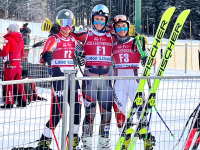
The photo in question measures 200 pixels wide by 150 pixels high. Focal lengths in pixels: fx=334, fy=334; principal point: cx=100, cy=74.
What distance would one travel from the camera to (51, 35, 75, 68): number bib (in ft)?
14.1

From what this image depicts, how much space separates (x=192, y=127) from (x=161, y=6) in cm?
4197

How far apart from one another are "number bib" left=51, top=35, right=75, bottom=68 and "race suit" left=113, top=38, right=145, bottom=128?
615mm

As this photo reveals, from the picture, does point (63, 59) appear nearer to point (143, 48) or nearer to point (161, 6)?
point (143, 48)

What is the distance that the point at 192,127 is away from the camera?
4.10m

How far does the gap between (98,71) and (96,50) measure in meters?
0.27

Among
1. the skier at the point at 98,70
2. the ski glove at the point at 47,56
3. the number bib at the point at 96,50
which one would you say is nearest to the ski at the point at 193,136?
the skier at the point at 98,70

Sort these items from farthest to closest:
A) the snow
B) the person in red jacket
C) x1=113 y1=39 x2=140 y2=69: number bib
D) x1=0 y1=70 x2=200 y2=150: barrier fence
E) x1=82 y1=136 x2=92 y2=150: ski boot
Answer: the person in red jacket, x1=113 y1=39 x2=140 y2=69: number bib, x1=82 y1=136 x2=92 y2=150: ski boot, the snow, x1=0 y1=70 x2=200 y2=150: barrier fence

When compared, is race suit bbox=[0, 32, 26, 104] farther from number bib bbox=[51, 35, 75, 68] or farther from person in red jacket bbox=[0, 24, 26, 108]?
number bib bbox=[51, 35, 75, 68]

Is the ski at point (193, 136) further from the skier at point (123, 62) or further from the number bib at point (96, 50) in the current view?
the number bib at point (96, 50)

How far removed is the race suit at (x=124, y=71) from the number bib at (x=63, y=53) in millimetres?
615

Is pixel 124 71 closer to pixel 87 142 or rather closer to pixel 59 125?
pixel 87 142

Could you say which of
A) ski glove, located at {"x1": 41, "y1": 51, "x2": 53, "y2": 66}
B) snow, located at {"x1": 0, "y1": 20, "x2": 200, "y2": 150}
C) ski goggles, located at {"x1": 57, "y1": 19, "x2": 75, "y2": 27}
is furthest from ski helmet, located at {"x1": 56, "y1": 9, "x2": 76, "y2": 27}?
snow, located at {"x1": 0, "y1": 20, "x2": 200, "y2": 150}

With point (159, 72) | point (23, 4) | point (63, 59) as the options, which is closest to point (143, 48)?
point (159, 72)

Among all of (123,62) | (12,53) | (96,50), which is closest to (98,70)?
(96,50)
